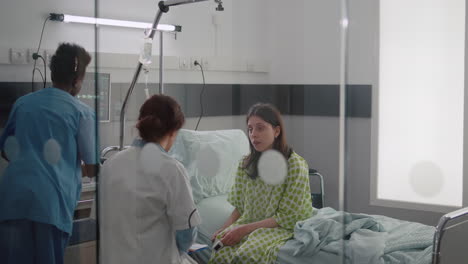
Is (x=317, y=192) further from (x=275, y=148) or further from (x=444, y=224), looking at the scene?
(x=444, y=224)

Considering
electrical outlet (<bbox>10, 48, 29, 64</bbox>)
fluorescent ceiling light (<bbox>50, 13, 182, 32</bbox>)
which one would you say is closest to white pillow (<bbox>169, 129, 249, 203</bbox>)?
fluorescent ceiling light (<bbox>50, 13, 182, 32</bbox>)

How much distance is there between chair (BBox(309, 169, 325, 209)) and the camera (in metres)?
1.74

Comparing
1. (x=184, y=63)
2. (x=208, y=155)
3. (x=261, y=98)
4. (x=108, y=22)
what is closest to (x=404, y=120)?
(x=261, y=98)

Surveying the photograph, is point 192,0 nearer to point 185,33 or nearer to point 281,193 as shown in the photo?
point 185,33

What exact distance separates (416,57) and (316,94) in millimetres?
338

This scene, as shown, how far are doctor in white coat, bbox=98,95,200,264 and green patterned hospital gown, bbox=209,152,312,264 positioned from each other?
146 millimetres

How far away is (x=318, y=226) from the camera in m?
1.74

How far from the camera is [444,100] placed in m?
1.71

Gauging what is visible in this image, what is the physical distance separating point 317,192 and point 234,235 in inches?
12.0

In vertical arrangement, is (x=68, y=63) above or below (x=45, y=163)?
above

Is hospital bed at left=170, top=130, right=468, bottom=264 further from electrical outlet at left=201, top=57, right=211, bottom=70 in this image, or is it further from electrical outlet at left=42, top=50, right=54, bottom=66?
electrical outlet at left=42, top=50, right=54, bottom=66

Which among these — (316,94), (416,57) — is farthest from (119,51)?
(416,57)

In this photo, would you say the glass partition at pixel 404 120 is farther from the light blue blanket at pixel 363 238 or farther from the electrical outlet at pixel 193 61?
the electrical outlet at pixel 193 61

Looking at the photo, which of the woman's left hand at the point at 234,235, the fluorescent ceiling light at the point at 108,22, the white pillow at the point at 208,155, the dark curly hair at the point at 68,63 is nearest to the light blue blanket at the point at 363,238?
the woman's left hand at the point at 234,235
